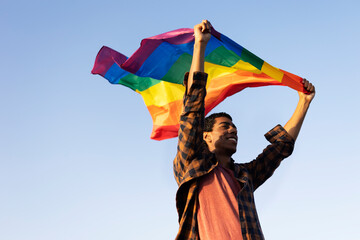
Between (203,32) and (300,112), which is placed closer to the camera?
(203,32)

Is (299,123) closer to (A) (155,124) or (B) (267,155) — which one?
(B) (267,155)

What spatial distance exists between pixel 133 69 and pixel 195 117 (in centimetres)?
119

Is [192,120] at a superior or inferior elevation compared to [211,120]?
inferior

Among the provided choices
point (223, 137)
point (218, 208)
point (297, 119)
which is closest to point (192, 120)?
point (223, 137)

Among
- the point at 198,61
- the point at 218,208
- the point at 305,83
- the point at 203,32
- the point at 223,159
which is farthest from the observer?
the point at 305,83

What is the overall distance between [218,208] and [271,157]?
112cm

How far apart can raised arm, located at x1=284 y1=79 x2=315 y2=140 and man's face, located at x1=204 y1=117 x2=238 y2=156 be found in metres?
0.73

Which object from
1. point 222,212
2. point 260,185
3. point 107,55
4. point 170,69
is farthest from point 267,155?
point 107,55

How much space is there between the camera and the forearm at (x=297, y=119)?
5.43 metres

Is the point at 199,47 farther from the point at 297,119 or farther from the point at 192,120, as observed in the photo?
the point at 297,119

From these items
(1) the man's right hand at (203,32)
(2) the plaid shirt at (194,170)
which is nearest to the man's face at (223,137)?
(2) the plaid shirt at (194,170)

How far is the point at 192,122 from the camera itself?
445 centimetres

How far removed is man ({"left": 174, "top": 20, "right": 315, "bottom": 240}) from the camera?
14.2 ft

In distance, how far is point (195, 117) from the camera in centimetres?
448
